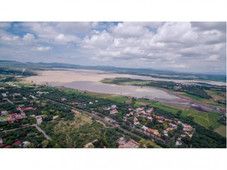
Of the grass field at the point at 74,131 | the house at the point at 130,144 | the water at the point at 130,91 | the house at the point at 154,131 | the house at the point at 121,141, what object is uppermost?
the water at the point at 130,91

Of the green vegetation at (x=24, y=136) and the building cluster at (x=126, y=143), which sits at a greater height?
the green vegetation at (x=24, y=136)

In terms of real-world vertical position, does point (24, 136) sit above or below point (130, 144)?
above

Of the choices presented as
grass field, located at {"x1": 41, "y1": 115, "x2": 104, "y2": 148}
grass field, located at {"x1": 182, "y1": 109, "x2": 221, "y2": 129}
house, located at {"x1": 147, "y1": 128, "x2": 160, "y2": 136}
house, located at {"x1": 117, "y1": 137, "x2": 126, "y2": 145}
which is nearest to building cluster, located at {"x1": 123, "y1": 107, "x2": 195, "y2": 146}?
house, located at {"x1": 147, "y1": 128, "x2": 160, "y2": 136}

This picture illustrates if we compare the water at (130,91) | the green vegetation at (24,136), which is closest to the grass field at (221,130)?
the water at (130,91)

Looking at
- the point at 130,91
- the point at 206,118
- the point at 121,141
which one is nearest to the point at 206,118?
the point at 206,118

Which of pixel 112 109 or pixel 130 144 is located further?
pixel 112 109

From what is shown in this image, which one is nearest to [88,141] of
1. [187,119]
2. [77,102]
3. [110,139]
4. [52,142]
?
[110,139]

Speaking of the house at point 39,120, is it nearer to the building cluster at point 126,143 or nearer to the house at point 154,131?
the building cluster at point 126,143

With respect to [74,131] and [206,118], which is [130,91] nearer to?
[206,118]

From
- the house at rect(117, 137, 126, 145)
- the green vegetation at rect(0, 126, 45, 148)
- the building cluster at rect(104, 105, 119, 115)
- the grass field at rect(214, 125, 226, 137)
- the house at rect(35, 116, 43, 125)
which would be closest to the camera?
the green vegetation at rect(0, 126, 45, 148)

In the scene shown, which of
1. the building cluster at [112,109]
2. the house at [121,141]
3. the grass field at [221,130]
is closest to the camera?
the house at [121,141]

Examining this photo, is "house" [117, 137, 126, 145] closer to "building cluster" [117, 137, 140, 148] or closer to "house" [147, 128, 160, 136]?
"building cluster" [117, 137, 140, 148]
